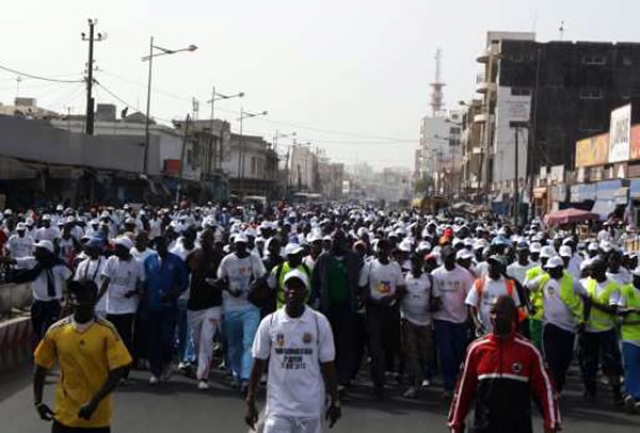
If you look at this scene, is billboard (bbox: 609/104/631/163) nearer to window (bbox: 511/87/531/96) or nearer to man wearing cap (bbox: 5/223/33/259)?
man wearing cap (bbox: 5/223/33/259)

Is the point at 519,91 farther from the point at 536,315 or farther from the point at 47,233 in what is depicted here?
the point at 536,315

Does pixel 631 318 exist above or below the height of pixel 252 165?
below

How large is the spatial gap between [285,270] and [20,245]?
9.24 metres

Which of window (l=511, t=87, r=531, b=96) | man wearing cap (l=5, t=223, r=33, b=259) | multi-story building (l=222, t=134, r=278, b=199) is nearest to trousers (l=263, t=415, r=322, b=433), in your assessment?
man wearing cap (l=5, t=223, r=33, b=259)

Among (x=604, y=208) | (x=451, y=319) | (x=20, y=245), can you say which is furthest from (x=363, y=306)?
(x=604, y=208)

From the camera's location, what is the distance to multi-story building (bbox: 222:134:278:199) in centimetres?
9981

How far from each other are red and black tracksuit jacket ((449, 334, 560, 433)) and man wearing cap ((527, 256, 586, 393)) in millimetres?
5562

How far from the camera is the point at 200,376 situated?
11250mm

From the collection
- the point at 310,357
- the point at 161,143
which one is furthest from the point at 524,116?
the point at 310,357

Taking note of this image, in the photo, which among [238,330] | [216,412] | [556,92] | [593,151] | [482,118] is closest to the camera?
[216,412]

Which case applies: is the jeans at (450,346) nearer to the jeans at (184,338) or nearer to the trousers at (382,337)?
the trousers at (382,337)

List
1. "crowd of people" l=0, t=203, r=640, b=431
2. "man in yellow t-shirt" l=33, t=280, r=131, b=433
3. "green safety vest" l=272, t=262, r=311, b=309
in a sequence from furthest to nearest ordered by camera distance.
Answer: "green safety vest" l=272, t=262, r=311, b=309 < "crowd of people" l=0, t=203, r=640, b=431 < "man in yellow t-shirt" l=33, t=280, r=131, b=433

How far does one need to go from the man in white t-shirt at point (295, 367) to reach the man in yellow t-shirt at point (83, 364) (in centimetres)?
83

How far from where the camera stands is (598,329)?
1134 centimetres
